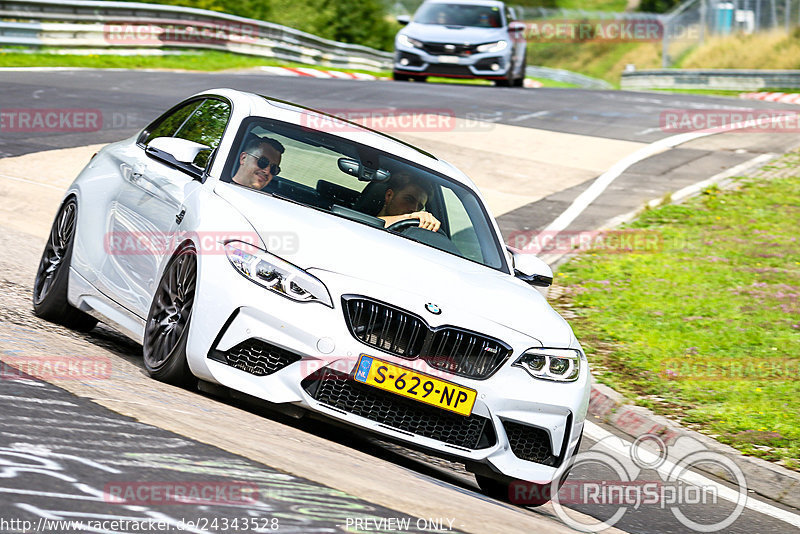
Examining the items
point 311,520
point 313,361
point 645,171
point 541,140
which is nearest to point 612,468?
point 313,361

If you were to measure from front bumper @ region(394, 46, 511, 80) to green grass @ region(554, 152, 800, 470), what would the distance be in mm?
11782

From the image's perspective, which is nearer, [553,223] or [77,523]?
[77,523]

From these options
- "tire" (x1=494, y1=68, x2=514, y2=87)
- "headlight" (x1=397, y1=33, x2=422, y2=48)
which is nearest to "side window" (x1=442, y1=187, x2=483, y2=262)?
"headlight" (x1=397, y1=33, x2=422, y2=48)

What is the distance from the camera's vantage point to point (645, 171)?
57.1ft

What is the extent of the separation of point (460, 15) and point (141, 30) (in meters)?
7.34

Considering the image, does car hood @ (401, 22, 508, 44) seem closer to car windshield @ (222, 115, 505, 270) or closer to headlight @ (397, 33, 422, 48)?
headlight @ (397, 33, 422, 48)

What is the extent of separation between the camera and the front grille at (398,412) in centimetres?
540

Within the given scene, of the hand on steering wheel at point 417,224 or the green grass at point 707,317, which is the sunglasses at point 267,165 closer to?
the hand on steering wheel at point 417,224

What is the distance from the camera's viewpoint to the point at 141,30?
1097 inches

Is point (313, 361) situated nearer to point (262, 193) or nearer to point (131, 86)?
point (262, 193)

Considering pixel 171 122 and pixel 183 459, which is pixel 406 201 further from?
pixel 183 459

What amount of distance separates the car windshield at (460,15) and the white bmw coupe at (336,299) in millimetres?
20490

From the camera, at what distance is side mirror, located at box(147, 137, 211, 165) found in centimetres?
647

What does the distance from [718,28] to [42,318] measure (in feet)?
129
